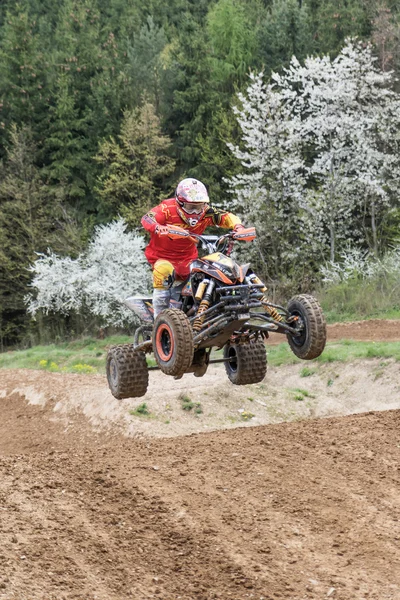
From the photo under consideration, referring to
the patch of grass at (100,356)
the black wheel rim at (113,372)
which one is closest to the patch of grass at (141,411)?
the patch of grass at (100,356)

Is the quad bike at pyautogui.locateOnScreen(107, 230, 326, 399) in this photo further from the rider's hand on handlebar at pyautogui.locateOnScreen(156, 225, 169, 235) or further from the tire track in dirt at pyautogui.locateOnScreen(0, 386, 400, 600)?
the tire track in dirt at pyautogui.locateOnScreen(0, 386, 400, 600)

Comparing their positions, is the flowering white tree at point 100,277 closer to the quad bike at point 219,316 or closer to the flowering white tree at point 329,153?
the flowering white tree at point 329,153

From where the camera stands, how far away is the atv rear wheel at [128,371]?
485 inches

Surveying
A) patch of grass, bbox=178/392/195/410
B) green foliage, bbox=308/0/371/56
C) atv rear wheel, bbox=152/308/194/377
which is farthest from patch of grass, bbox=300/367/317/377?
green foliage, bbox=308/0/371/56

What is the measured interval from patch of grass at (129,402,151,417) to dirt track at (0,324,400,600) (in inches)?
210

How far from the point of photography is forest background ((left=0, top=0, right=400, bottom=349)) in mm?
41938

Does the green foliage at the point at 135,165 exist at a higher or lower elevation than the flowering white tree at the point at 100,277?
higher

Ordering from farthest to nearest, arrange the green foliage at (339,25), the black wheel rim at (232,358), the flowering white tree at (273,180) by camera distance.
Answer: the green foliage at (339,25), the flowering white tree at (273,180), the black wheel rim at (232,358)

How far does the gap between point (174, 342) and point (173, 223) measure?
2.12 m

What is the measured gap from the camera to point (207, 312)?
1058 cm

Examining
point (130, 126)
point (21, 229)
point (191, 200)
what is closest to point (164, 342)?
point (191, 200)

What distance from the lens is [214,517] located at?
333 inches

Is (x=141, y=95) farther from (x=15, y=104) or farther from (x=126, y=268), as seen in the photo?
(x=126, y=268)

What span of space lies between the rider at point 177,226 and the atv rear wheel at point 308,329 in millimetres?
1362
